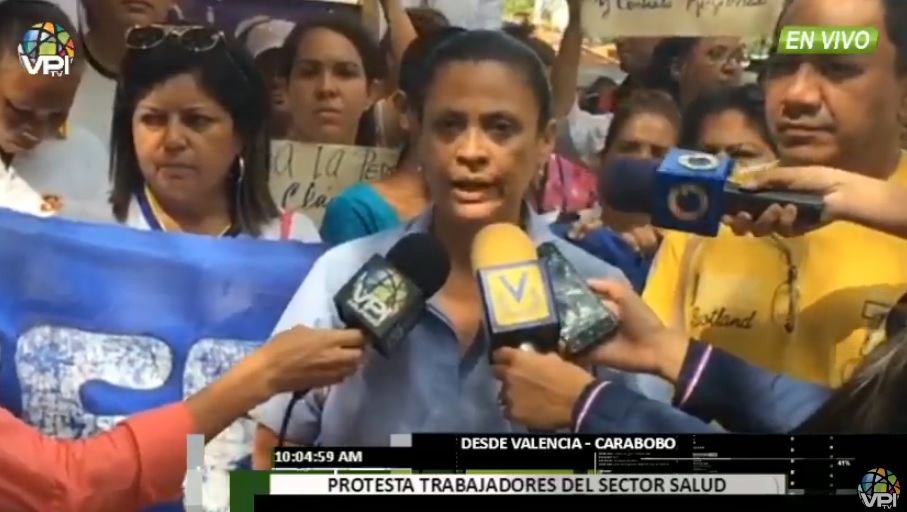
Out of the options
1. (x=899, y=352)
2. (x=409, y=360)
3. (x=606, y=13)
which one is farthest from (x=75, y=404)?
(x=899, y=352)

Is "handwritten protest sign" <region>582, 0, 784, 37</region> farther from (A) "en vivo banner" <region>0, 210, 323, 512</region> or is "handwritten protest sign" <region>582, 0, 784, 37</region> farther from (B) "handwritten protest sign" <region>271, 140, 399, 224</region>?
(A) "en vivo banner" <region>0, 210, 323, 512</region>

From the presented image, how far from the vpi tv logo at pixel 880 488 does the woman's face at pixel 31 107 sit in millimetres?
→ 1224

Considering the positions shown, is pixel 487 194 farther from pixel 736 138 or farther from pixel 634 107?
pixel 736 138

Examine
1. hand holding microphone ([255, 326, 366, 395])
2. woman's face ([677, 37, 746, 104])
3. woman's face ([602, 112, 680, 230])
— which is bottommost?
hand holding microphone ([255, 326, 366, 395])

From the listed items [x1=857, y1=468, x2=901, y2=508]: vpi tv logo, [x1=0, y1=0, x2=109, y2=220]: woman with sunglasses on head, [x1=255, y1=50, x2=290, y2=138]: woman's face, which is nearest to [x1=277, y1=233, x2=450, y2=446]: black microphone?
[x1=255, y1=50, x2=290, y2=138]: woman's face

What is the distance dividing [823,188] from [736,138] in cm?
14

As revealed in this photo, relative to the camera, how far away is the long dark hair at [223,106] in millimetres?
1418

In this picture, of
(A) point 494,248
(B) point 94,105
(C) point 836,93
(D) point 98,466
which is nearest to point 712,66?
(C) point 836,93

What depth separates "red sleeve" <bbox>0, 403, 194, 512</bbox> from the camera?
1.37 meters

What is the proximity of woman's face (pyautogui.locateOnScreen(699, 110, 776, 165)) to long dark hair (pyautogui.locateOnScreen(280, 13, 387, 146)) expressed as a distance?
1.51ft

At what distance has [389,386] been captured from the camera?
1442 millimetres

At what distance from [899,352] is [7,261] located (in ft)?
4.07

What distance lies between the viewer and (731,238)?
1.47m

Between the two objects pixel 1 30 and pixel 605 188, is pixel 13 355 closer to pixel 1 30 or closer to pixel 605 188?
pixel 1 30
